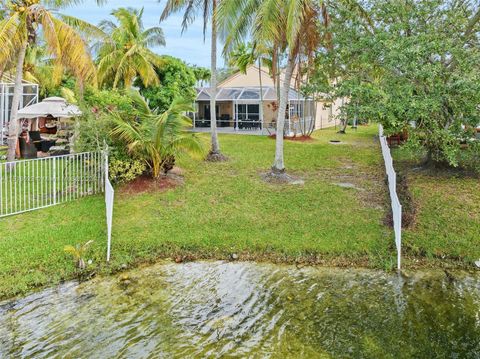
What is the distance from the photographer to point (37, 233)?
954cm

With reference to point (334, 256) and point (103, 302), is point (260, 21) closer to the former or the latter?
point (334, 256)

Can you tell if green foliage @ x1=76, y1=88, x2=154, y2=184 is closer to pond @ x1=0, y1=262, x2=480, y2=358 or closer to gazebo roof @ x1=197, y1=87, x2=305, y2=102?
pond @ x1=0, y1=262, x2=480, y2=358

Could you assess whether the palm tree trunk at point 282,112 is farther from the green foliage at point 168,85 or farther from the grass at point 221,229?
the green foliage at point 168,85

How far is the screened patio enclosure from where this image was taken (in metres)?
29.9

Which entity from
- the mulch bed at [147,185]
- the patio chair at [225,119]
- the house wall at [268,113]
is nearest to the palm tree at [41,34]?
the mulch bed at [147,185]

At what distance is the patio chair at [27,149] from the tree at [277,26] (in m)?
8.53

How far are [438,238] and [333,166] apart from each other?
289 inches

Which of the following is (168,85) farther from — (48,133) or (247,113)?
(48,133)

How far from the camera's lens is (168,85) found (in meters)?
28.4

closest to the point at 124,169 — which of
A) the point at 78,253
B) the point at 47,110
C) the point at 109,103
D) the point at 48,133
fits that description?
the point at 109,103

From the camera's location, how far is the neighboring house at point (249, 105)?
29.9 m

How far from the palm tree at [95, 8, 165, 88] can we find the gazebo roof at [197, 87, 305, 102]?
5.49 meters

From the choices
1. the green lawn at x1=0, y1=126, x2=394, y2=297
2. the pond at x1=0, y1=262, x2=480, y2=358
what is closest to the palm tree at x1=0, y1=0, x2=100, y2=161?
the green lawn at x1=0, y1=126, x2=394, y2=297

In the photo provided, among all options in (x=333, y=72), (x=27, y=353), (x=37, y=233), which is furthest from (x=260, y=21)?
(x=27, y=353)
